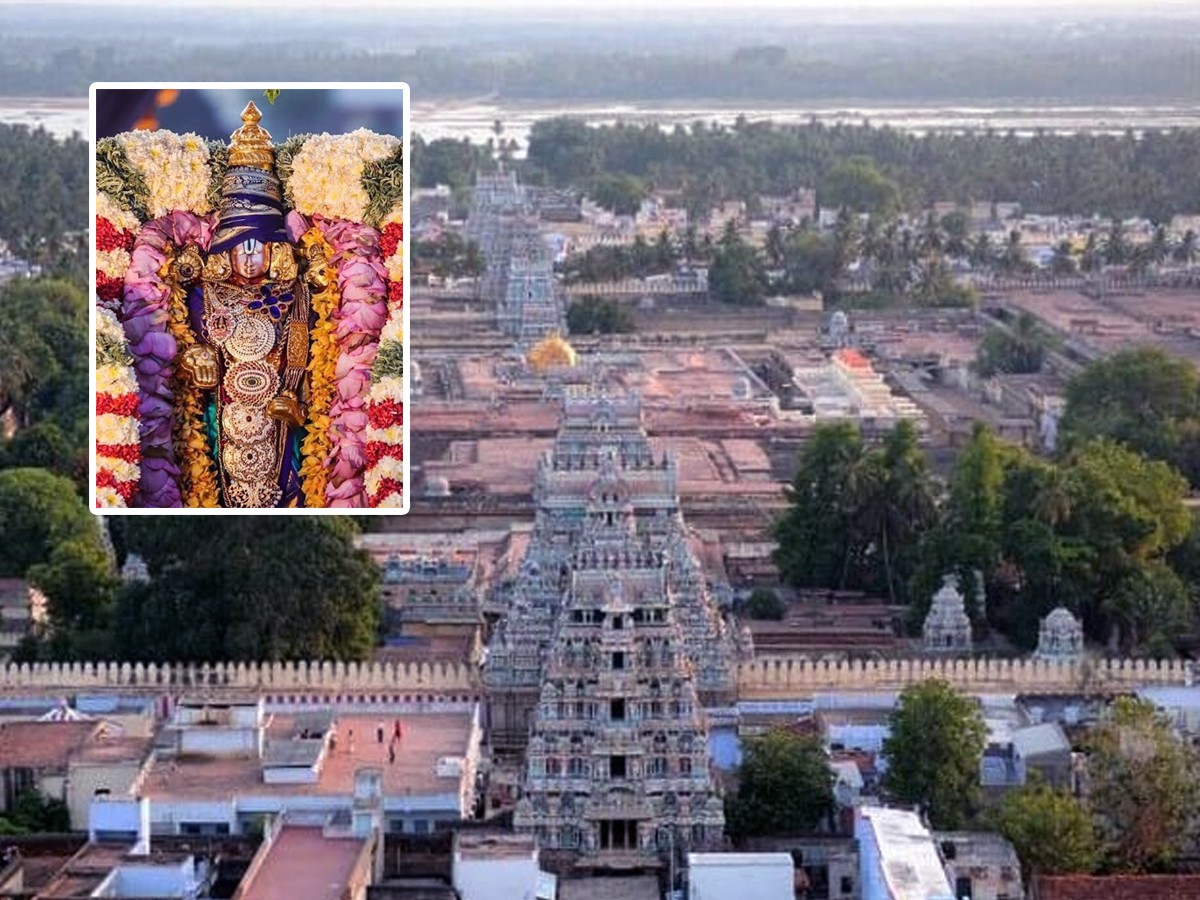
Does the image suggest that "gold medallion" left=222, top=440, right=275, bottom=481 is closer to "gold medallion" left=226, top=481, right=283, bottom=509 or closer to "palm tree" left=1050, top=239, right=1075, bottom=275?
"gold medallion" left=226, top=481, right=283, bottom=509

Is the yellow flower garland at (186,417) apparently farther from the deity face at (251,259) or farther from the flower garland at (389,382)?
the flower garland at (389,382)

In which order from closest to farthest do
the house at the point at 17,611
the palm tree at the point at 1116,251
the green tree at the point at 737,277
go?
1. the house at the point at 17,611
2. the green tree at the point at 737,277
3. the palm tree at the point at 1116,251

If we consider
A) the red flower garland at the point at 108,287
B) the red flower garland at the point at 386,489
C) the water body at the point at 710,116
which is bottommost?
the red flower garland at the point at 386,489

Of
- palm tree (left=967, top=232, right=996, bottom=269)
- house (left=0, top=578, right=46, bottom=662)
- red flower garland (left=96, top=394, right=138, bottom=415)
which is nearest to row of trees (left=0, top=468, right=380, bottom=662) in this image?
house (left=0, top=578, right=46, bottom=662)

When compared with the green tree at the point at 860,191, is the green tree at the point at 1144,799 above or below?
below

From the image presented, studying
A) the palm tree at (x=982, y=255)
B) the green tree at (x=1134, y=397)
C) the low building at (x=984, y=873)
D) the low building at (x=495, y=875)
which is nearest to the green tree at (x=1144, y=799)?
the low building at (x=984, y=873)

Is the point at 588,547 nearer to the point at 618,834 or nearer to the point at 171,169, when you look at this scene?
the point at 618,834

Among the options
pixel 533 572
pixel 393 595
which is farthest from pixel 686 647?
pixel 393 595
